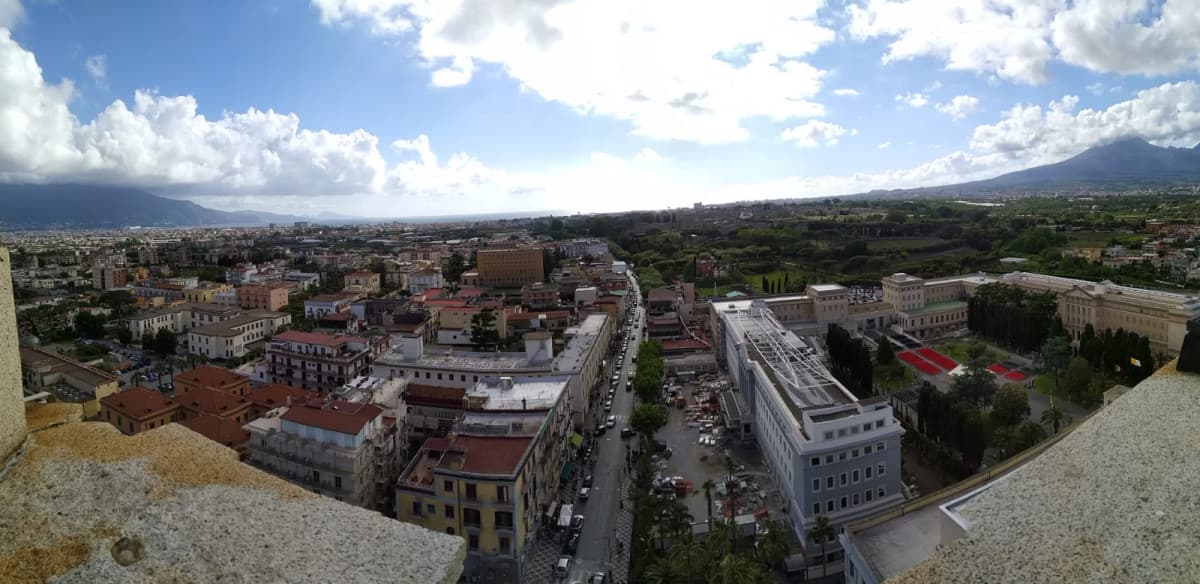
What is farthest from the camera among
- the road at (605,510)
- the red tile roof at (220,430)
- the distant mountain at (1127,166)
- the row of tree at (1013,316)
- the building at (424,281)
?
the distant mountain at (1127,166)

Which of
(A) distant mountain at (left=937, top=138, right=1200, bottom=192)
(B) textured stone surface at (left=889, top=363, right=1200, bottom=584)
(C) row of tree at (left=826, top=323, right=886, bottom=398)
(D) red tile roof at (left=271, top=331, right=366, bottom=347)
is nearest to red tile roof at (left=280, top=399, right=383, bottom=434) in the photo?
(D) red tile roof at (left=271, top=331, right=366, bottom=347)

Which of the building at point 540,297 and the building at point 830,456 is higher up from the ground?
the building at point 540,297

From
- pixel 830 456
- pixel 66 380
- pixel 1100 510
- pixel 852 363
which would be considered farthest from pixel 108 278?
pixel 1100 510

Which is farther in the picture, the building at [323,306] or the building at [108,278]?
the building at [108,278]

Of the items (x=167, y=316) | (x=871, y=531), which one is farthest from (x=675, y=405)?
(x=167, y=316)

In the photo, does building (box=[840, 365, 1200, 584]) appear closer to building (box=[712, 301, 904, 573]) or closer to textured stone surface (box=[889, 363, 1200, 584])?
textured stone surface (box=[889, 363, 1200, 584])

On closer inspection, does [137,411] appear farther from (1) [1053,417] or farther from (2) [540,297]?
(1) [1053,417]

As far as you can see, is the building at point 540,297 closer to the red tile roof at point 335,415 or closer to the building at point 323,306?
the building at point 323,306

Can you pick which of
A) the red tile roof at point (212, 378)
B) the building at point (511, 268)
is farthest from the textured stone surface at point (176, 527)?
the building at point (511, 268)
